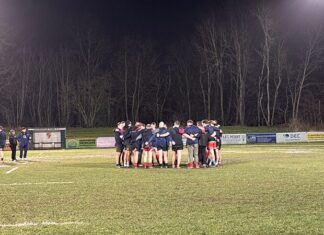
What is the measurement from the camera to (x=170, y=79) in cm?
8938

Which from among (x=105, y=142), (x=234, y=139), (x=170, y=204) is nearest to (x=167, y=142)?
(x=170, y=204)

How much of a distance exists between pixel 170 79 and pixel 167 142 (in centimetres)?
6480

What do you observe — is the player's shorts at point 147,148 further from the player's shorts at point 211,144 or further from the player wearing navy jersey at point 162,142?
the player's shorts at point 211,144

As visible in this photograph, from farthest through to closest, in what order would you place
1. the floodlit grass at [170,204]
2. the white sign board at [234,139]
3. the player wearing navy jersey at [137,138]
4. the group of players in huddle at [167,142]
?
1. the white sign board at [234,139]
2. the player wearing navy jersey at [137,138]
3. the group of players in huddle at [167,142]
4. the floodlit grass at [170,204]

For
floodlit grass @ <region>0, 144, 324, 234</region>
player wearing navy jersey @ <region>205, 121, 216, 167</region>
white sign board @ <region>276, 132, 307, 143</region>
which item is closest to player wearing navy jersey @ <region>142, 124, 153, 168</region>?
player wearing navy jersey @ <region>205, 121, 216, 167</region>

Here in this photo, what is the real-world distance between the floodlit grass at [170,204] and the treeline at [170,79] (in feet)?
194

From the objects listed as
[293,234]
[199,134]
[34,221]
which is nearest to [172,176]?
[199,134]

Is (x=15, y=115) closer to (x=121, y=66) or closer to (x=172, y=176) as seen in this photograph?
(x=121, y=66)

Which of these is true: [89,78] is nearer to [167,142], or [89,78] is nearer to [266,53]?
[266,53]

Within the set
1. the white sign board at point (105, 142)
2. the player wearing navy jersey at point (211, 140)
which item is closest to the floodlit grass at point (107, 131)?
the white sign board at point (105, 142)

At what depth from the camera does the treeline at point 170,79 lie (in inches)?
3081

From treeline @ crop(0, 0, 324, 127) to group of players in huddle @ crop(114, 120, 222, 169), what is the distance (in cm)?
5219

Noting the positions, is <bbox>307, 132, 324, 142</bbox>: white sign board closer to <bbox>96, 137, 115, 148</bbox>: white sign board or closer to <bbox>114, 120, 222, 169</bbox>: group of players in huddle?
<bbox>96, 137, 115, 148</bbox>: white sign board

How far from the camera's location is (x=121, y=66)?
8681 cm
